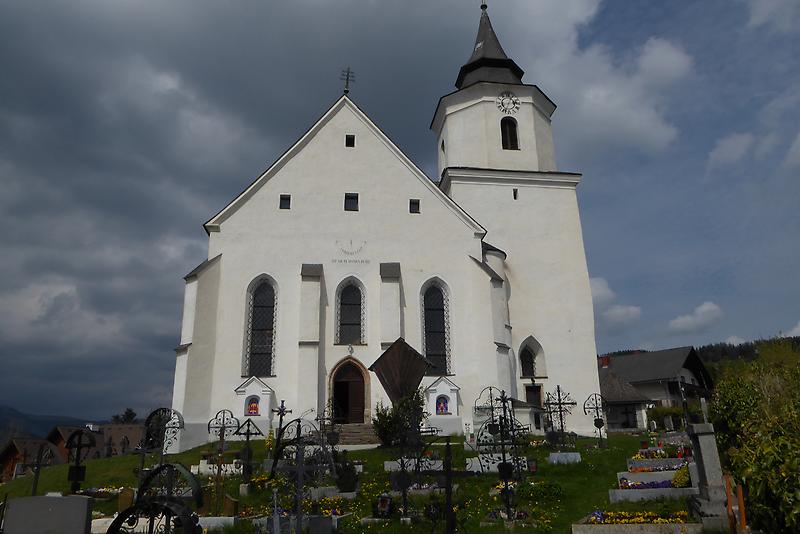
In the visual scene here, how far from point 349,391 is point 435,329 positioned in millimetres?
4549

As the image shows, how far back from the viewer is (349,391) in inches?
945

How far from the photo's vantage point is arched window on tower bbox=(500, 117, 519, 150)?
99.9 feet

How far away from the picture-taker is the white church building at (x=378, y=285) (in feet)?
76.2

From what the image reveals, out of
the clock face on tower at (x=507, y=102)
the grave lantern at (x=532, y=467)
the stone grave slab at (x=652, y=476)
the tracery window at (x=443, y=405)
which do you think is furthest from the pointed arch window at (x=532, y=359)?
the stone grave slab at (x=652, y=476)

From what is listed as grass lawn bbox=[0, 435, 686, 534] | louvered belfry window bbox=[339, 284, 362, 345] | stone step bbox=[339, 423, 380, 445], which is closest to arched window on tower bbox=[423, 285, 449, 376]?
louvered belfry window bbox=[339, 284, 362, 345]

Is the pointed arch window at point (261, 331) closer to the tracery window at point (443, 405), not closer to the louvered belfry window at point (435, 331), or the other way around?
the louvered belfry window at point (435, 331)

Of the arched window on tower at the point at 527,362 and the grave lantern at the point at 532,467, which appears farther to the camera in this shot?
the arched window on tower at the point at 527,362

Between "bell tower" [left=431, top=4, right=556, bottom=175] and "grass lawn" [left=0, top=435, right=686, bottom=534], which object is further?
"bell tower" [left=431, top=4, right=556, bottom=175]

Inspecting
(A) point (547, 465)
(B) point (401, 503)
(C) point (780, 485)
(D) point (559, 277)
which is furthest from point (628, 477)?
(D) point (559, 277)

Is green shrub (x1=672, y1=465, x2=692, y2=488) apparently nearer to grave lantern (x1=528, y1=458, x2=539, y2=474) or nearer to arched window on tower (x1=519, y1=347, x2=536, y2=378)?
grave lantern (x1=528, y1=458, x2=539, y2=474)

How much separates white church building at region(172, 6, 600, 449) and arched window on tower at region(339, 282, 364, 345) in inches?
1.8

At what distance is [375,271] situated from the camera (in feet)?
82.7

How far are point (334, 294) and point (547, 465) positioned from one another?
11.7 m

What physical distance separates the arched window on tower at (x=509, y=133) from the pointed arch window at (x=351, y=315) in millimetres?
11691
